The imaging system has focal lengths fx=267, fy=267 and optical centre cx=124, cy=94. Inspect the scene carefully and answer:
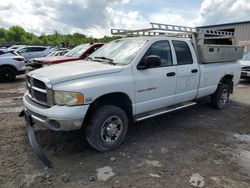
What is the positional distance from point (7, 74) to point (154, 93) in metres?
9.29

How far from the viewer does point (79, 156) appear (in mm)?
4316

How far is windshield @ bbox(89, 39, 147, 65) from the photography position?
4.89m

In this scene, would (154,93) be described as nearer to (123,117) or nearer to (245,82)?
(123,117)

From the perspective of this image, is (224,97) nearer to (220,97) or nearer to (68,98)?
(220,97)

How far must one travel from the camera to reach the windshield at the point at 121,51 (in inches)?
192

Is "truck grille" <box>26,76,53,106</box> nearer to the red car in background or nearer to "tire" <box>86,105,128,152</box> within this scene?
"tire" <box>86,105,128,152</box>

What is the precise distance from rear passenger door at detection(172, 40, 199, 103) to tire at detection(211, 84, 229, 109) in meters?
1.34

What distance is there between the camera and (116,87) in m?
4.36

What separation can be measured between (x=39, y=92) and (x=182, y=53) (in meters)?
3.14

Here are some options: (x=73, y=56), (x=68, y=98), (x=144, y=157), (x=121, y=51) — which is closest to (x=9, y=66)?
(x=73, y=56)

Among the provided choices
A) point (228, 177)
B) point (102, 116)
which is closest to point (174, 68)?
point (102, 116)

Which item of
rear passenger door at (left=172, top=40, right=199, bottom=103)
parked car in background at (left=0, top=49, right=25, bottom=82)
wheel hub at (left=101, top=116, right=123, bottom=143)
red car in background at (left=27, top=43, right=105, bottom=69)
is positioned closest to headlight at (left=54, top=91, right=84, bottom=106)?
wheel hub at (left=101, top=116, right=123, bottom=143)

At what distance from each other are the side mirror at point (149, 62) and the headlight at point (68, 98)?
52.9 inches

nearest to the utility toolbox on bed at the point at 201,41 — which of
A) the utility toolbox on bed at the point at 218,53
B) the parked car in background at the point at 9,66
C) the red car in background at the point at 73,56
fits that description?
the utility toolbox on bed at the point at 218,53
